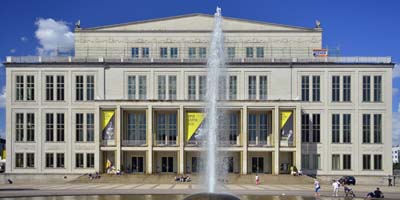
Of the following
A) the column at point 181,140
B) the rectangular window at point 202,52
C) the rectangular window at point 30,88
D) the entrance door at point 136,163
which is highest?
the rectangular window at point 202,52

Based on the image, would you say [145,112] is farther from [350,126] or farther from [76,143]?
[350,126]

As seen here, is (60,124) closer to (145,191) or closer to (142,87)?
(142,87)

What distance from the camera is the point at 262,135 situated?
71125 millimetres

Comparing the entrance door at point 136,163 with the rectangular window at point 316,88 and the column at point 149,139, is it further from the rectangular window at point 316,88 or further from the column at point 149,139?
the rectangular window at point 316,88

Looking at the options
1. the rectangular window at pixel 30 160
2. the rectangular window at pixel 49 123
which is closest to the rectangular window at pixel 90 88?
the rectangular window at pixel 49 123

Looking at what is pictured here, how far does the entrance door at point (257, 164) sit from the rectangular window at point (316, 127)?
7.34 meters

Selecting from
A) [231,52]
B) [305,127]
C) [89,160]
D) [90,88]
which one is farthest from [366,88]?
[89,160]

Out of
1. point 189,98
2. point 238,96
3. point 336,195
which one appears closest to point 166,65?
point 189,98

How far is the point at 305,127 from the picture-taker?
71.2 m

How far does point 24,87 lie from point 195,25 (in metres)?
24.3

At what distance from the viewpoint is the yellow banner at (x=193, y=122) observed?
68.7m

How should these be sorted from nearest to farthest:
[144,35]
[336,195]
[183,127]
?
1. [336,195]
2. [183,127]
3. [144,35]

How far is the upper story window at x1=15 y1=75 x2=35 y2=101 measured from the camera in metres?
72.2

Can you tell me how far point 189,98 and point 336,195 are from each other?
30.7 metres
